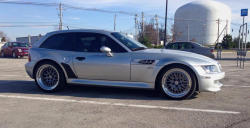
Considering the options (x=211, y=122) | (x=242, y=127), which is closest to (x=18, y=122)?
(x=211, y=122)

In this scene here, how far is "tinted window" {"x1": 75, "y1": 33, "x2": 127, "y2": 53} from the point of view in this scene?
5.50 meters

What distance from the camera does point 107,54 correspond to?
5363 mm

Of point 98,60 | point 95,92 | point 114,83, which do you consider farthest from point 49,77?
point 114,83

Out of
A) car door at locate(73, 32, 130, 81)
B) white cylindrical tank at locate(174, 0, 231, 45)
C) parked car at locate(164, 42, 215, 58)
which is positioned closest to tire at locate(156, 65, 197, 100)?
car door at locate(73, 32, 130, 81)

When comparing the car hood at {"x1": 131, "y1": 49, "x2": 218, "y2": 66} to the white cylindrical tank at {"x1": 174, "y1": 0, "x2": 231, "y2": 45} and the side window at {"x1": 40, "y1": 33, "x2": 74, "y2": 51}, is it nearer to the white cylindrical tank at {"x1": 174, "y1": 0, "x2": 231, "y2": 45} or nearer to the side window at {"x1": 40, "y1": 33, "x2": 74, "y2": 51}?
the side window at {"x1": 40, "y1": 33, "x2": 74, "y2": 51}

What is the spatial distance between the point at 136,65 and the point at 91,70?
3.63 feet

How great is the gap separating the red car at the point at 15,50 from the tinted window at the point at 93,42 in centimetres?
1689

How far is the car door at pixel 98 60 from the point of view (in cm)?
528

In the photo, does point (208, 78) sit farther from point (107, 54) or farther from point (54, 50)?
point (54, 50)

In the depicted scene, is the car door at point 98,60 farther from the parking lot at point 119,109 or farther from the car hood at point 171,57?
the parking lot at point 119,109

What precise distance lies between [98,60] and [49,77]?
147 centimetres

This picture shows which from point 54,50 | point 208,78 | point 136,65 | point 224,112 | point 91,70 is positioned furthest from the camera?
Result: point 54,50

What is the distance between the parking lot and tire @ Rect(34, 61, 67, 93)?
215 mm

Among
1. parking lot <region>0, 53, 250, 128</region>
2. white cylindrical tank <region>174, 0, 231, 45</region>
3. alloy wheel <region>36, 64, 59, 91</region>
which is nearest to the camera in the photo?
parking lot <region>0, 53, 250, 128</region>
